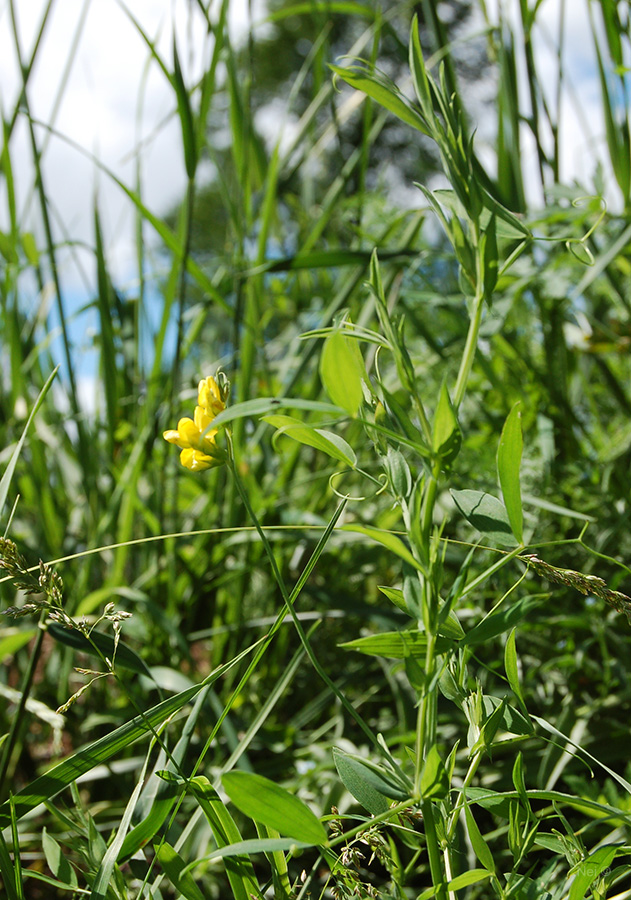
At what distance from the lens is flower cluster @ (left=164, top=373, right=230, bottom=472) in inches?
13.9

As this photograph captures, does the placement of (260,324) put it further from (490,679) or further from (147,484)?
(490,679)

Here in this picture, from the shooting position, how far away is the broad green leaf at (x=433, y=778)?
11.3 inches

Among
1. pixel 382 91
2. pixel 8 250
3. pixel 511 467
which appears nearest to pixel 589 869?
pixel 511 467

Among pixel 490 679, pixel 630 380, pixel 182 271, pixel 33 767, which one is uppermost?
pixel 182 271

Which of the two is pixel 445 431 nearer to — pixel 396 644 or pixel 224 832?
pixel 396 644

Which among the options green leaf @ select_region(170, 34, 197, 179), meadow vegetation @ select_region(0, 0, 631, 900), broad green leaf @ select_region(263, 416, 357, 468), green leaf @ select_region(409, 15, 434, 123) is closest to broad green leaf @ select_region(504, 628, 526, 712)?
meadow vegetation @ select_region(0, 0, 631, 900)

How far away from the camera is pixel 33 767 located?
80cm

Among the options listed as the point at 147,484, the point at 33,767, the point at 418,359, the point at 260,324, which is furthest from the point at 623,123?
the point at 33,767

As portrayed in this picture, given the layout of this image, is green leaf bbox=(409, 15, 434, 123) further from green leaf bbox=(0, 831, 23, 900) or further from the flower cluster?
green leaf bbox=(0, 831, 23, 900)

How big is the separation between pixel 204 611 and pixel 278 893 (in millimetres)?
571

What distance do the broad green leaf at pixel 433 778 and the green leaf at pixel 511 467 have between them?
0.10 m

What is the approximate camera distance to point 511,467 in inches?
12.2

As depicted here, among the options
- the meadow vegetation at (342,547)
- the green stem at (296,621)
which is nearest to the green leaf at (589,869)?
the meadow vegetation at (342,547)

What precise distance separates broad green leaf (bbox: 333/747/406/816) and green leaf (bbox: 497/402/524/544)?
0.12 metres
